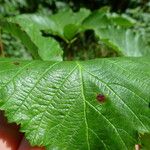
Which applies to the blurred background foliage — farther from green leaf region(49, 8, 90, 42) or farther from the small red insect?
the small red insect

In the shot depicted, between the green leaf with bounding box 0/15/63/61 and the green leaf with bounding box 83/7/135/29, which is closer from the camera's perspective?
the green leaf with bounding box 0/15/63/61

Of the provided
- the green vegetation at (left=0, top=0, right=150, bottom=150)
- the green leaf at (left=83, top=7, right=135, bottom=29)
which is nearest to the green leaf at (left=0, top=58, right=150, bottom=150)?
the green vegetation at (left=0, top=0, right=150, bottom=150)

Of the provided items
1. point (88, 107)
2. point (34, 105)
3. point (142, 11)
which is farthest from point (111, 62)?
point (142, 11)

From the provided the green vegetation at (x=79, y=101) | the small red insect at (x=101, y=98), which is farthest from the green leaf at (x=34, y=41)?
the small red insect at (x=101, y=98)

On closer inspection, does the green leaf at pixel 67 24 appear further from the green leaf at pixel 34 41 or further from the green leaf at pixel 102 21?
the green leaf at pixel 34 41

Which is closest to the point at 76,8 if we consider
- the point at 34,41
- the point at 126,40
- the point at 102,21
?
the point at 102,21

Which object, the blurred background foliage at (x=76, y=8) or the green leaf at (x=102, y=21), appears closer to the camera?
the green leaf at (x=102, y=21)

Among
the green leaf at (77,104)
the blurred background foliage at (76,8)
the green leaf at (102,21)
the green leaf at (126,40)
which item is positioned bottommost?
the blurred background foliage at (76,8)
